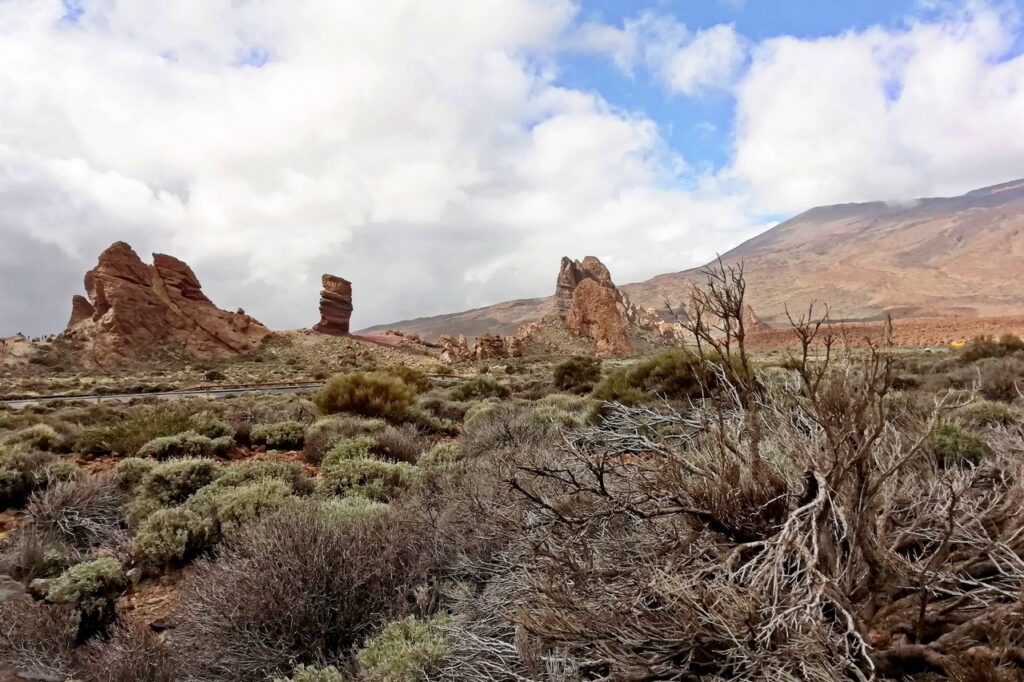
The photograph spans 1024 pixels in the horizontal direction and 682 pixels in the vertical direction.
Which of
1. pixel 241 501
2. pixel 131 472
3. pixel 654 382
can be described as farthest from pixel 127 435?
pixel 654 382

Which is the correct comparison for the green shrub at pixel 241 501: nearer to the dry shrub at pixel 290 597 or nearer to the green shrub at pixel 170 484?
the green shrub at pixel 170 484

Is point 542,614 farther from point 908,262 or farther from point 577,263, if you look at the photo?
point 908,262

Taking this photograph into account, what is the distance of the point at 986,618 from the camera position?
193 cm

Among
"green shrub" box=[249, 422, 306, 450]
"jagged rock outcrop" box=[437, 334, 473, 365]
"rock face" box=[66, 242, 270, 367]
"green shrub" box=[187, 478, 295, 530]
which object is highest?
"rock face" box=[66, 242, 270, 367]

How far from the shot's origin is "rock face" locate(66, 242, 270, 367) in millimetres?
49969

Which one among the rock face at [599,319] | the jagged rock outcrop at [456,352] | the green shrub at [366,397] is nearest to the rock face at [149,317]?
the jagged rock outcrop at [456,352]

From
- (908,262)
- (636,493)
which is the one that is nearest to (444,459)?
(636,493)

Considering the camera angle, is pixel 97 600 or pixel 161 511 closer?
pixel 97 600

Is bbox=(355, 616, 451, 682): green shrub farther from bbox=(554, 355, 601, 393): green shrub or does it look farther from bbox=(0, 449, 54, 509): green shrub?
bbox=(554, 355, 601, 393): green shrub

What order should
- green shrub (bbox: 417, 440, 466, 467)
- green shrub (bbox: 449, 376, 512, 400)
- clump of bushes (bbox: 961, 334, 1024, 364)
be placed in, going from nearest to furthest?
1. green shrub (bbox: 417, 440, 466, 467)
2. green shrub (bbox: 449, 376, 512, 400)
3. clump of bushes (bbox: 961, 334, 1024, 364)

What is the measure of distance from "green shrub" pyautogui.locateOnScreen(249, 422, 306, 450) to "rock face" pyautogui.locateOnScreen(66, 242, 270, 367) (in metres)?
49.1

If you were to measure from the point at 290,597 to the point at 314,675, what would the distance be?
0.52 meters

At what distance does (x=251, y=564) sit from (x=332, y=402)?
821 cm

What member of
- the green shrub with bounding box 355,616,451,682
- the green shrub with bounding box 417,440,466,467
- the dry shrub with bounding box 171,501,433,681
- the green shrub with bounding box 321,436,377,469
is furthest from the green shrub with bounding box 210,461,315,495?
the green shrub with bounding box 355,616,451,682
